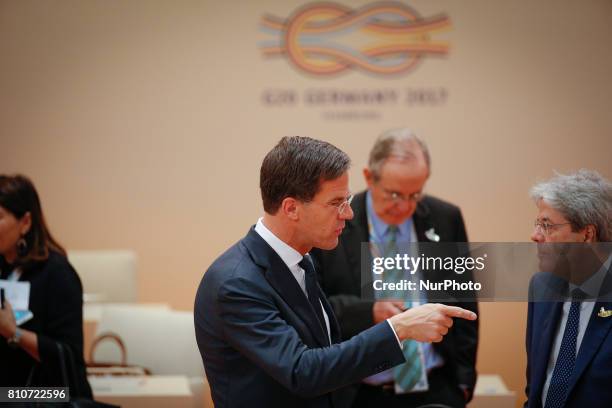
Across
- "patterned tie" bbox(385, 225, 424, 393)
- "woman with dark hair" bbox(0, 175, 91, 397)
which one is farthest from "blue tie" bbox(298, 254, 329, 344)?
"woman with dark hair" bbox(0, 175, 91, 397)

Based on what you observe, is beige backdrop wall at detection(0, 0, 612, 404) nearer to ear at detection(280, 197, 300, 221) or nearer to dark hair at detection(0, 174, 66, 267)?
dark hair at detection(0, 174, 66, 267)

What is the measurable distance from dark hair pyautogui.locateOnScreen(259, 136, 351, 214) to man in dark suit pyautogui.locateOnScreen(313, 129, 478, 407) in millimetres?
1022

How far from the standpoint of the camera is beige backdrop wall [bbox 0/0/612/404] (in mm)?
6750

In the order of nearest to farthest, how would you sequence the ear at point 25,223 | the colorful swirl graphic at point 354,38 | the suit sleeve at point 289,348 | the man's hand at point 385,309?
the suit sleeve at point 289,348 → the man's hand at point 385,309 → the ear at point 25,223 → the colorful swirl graphic at point 354,38

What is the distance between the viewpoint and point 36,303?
11.0ft

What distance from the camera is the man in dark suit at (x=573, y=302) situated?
A: 2.42 meters

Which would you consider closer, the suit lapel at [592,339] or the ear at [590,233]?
the suit lapel at [592,339]

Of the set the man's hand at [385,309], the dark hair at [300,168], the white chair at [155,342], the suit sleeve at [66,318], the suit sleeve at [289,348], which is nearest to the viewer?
the suit sleeve at [289,348]

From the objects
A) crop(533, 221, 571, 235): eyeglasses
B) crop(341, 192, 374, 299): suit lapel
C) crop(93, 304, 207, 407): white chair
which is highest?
crop(533, 221, 571, 235): eyeglasses

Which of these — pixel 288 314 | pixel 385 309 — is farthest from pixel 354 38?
pixel 288 314

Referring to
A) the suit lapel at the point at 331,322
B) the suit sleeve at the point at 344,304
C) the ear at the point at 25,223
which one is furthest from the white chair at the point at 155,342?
the suit lapel at the point at 331,322

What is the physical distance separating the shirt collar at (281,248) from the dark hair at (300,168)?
0.34 ft

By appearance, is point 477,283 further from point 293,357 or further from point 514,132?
point 514,132

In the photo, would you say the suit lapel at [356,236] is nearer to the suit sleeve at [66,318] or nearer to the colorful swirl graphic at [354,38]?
the suit sleeve at [66,318]
